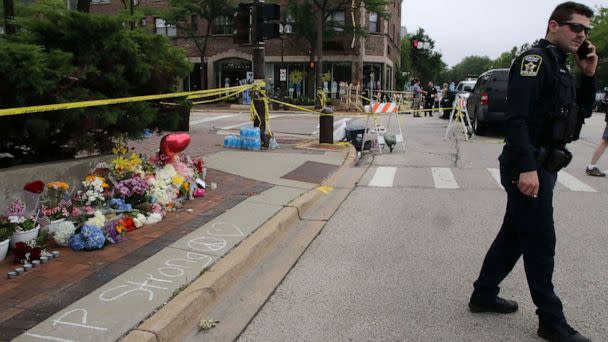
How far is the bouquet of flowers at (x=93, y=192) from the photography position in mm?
5688

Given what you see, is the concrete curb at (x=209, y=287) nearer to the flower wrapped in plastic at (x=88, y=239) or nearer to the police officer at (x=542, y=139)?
the flower wrapped in plastic at (x=88, y=239)

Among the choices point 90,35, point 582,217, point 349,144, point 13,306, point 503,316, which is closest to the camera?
point 13,306

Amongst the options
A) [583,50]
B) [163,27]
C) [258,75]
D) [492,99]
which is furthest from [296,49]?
[583,50]

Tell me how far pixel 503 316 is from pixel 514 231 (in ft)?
2.21

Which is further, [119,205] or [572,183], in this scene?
[572,183]

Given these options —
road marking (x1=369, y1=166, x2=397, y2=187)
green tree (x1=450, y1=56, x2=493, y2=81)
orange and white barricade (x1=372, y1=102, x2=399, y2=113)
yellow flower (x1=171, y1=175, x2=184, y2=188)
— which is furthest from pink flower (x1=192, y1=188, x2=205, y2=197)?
green tree (x1=450, y1=56, x2=493, y2=81)

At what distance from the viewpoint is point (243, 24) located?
11.4m

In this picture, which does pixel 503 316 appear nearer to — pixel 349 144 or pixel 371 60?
pixel 349 144

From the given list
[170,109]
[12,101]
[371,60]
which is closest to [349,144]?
[170,109]

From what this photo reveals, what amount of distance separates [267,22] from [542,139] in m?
8.79

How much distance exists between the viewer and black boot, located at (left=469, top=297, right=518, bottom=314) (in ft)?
13.0

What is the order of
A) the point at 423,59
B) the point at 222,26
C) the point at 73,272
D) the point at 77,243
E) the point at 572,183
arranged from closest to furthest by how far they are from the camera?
the point at 73,272, the point at 77,243, the point at 572,183, the point at 222,26, the point at 423,59

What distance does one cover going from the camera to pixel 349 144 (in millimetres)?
13031

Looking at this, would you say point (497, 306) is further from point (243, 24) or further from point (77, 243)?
point (243, 24)
